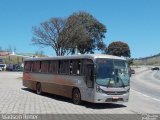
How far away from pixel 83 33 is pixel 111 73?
1673 inches

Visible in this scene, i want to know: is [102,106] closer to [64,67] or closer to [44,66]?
[64,67]

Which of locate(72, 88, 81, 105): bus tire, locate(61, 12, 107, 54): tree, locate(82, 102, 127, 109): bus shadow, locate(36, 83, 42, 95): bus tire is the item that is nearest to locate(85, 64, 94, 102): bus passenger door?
locate(82, 102, 127, 109): bus shadow

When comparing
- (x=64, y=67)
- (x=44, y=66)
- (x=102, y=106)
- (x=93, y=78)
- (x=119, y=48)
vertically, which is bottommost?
(x=102, y=106)

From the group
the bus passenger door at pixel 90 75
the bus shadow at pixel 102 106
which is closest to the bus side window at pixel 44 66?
the bus shadow at pixel 102 106

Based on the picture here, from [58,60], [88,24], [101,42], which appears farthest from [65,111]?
[101,42]

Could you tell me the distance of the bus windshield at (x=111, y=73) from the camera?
18156 millimetres

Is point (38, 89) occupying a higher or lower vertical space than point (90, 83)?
lower

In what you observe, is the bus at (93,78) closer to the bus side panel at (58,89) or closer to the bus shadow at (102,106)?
the bus side panel at (58,89)

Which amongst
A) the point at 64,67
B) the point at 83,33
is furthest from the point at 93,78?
the point at 83,33

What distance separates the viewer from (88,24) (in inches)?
3127

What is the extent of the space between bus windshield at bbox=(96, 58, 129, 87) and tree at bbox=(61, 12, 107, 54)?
33.8 metres

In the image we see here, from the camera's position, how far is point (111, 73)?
1838 centimetres

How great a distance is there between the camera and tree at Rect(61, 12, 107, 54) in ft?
180

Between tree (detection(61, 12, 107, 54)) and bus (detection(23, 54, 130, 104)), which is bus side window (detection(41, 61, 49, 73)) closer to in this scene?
bus (detection(23, 54, 130, 104))
